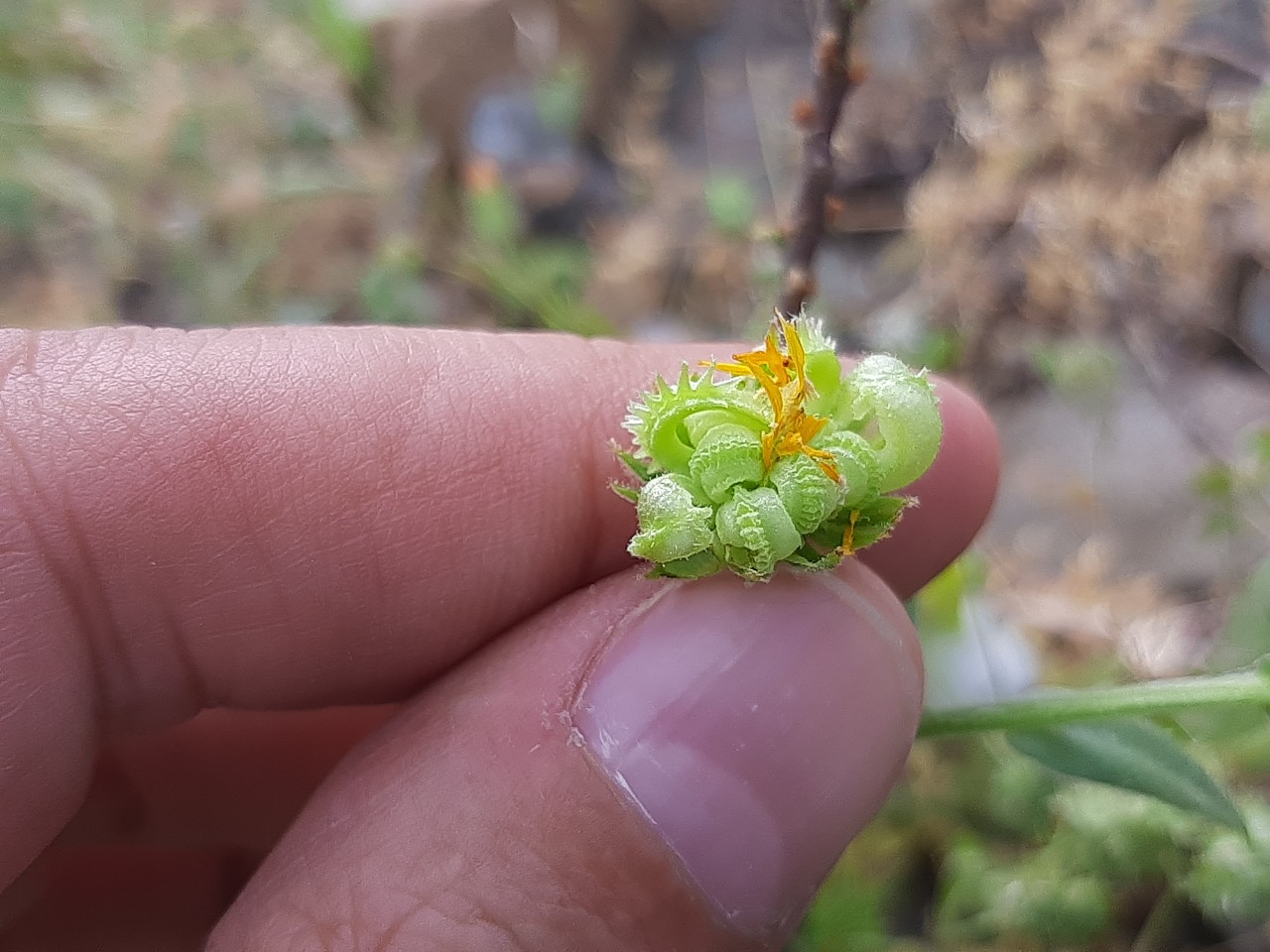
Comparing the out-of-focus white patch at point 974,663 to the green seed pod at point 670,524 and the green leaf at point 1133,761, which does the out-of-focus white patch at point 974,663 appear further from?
the green seed pod at point 670,524

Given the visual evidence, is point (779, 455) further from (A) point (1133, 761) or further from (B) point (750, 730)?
(A) point (1133, 761)

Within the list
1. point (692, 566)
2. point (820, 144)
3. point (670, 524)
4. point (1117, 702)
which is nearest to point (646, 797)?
point (692, 566)

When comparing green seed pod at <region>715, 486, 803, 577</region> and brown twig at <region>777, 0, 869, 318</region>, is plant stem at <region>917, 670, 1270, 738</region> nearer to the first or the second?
green seed pod at <region>715, 486, 803, 577</region>

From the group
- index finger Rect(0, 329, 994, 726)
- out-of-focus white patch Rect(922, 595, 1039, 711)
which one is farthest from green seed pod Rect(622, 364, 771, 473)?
out-of-focus white patch Rect(922, 595, 1039, 711)

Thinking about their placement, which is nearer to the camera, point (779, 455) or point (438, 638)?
point (779, 455)

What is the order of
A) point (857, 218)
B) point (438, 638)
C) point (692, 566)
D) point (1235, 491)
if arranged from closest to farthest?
point (692, 566), point (438, 638), point (1235, 491), point (857, 218)

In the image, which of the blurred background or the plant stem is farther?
the blurred background
